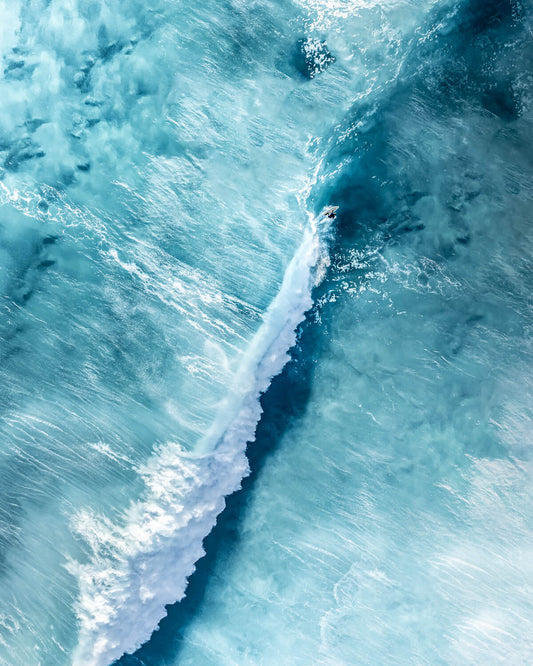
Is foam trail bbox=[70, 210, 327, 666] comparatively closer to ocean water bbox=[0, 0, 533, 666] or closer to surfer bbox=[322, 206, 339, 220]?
ocean water bbox=[0, 0, 533, 666]

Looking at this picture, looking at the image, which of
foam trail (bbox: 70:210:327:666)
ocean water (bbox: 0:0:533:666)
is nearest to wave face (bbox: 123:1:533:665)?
ocean water (bbox: 0:0:533:666)

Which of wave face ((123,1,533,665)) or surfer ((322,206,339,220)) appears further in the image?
surfer ((322,206,339,220))

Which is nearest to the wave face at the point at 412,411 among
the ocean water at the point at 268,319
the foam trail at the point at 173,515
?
the ocean water at the point at 268,319

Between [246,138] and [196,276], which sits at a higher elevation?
[246,138]

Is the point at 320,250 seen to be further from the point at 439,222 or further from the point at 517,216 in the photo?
the point at 517,216

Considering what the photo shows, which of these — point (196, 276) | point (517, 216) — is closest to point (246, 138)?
point (196, 276)

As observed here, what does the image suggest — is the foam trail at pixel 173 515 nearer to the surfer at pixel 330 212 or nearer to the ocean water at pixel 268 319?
the ocean water at pixel 268 319
